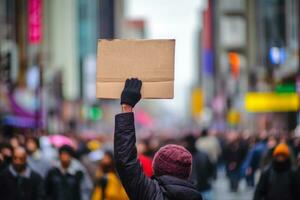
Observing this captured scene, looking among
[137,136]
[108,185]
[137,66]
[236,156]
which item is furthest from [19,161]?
[137,136]

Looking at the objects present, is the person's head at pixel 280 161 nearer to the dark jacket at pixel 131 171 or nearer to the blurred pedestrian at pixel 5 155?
the blurred pedestrian at pixel 5 155

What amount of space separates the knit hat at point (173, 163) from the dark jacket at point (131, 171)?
→ 0.11m

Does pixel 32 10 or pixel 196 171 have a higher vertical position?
pixel 32 10

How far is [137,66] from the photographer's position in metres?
5.37

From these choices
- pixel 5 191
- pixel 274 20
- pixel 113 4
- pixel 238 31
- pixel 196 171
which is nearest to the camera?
pixel 5 191

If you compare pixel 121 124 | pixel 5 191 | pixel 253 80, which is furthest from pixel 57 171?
pixel 253 80

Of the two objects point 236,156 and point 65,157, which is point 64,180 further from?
point 236,156

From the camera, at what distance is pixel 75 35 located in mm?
127812

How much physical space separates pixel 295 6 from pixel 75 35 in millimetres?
86144

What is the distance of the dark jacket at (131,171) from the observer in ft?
16.5

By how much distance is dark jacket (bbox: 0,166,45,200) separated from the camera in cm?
1016

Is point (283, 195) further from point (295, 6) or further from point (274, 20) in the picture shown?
point (274, 20)

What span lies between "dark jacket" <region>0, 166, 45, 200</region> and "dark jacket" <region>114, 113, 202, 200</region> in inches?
206

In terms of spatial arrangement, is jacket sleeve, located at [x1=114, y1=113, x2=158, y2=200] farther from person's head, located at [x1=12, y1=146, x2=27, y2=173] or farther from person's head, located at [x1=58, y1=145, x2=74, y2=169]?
person's head, located at [x1=58, y1=145, x2=74, y2=169]
